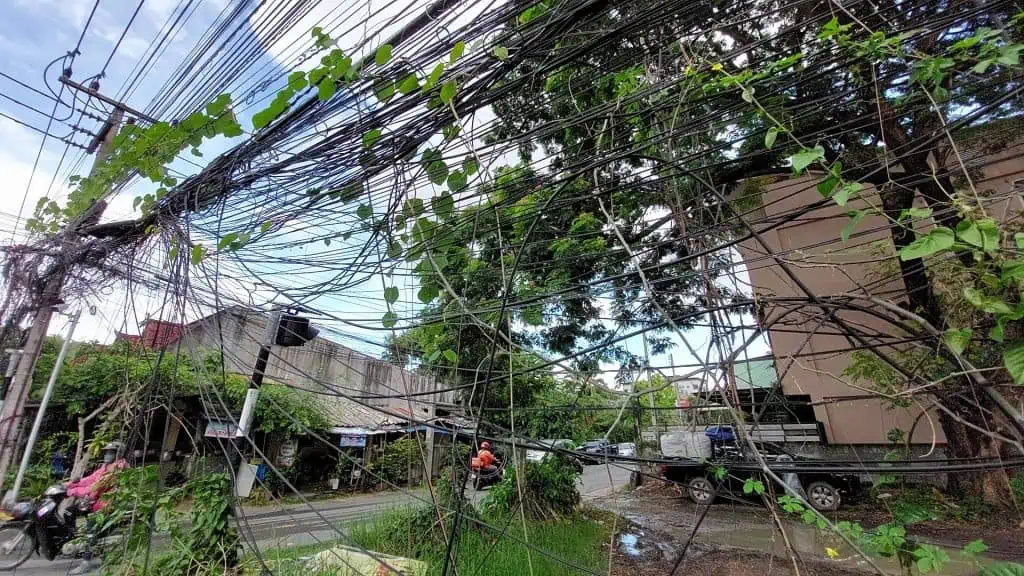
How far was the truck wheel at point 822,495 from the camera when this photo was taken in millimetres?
6254

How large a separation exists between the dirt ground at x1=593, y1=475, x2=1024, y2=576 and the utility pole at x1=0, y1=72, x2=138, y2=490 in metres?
5.19

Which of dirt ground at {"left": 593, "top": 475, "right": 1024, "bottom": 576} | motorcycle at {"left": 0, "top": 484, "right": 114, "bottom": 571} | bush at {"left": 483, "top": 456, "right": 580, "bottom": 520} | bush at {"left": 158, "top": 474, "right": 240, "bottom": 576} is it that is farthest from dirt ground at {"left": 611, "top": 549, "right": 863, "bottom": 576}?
motorcycle at {"left": 0, "top": 484, "right": 114, "bottom": 571}

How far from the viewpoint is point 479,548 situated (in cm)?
366

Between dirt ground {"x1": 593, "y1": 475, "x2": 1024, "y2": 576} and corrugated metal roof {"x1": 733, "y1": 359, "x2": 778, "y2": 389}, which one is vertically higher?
corrugated metal roof {"x1": 733, "y1": 359, "x2": 778, "y2": 389}

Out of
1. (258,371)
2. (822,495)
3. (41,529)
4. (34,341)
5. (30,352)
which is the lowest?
(822,495)

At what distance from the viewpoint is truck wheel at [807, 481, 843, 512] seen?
20.5 feet

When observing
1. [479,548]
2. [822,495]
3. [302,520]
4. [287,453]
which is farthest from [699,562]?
[287,453]

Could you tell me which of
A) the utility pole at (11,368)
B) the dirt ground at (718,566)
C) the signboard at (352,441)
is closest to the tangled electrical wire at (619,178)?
the utility pole at (11,368)

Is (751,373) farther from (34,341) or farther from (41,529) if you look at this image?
(41,529)

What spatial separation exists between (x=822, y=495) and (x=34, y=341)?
9.80m

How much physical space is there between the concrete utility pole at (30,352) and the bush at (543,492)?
4375 millimetres

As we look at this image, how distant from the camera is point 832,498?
6.24m

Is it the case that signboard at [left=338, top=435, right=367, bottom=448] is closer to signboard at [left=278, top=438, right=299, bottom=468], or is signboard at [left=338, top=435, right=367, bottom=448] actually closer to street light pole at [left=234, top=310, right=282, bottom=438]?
signboard at [left=278, top=438, right=299, bottom=468]

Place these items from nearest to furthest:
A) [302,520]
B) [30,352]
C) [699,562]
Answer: [30,352], [699,562], [302,520]
